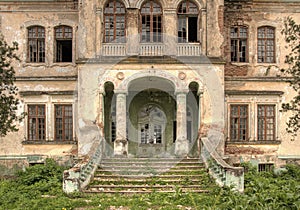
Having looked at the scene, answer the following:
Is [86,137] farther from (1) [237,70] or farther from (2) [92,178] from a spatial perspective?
(1) [237,70]

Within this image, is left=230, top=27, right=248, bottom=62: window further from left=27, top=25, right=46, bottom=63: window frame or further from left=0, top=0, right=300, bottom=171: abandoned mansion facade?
left=27, top=25, right=46, bottom=63: window frame

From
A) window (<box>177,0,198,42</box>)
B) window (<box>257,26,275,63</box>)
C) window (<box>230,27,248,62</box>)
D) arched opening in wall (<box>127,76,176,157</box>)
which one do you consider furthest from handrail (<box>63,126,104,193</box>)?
window (<box>257,26,275,63</box>)

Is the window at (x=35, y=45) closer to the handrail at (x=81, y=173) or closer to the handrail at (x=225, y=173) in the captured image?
the handrail at (x=81, y=173)

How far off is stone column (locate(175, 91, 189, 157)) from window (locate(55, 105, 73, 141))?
5.64m

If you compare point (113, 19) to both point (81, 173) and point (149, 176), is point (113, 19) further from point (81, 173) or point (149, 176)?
point (81, 173)

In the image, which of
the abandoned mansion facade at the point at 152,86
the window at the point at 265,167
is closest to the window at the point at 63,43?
the abandoned mansion facade at the point at 152,86

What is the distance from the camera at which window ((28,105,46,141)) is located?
19312mm

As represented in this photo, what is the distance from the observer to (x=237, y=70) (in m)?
19.5

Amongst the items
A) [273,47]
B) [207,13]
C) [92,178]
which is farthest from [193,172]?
[273,47]

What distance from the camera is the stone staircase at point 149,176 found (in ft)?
43.3

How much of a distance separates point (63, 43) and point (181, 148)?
8331 millimetres

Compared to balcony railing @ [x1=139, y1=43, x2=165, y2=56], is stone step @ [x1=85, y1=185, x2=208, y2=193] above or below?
below

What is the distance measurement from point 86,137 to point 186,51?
18.1ft

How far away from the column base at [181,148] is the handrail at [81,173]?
3144 mm
